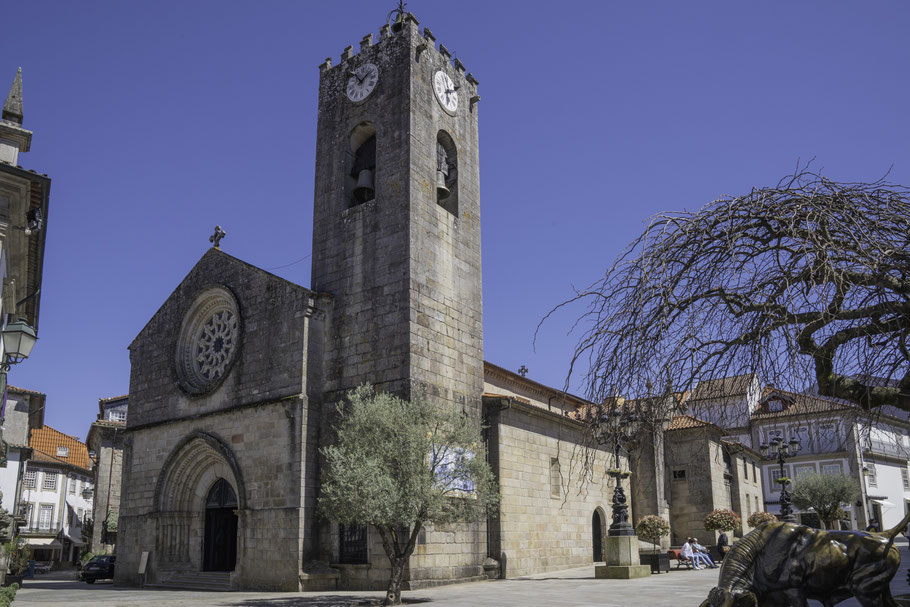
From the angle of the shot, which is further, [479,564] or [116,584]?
[116,584]

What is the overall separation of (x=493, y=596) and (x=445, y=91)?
51.9ft

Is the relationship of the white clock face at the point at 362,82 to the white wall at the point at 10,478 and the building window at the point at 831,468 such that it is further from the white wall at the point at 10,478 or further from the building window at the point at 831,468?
the building window at the point at 831,468

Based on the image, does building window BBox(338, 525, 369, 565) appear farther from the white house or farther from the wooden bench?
the white house

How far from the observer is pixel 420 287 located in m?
21.2

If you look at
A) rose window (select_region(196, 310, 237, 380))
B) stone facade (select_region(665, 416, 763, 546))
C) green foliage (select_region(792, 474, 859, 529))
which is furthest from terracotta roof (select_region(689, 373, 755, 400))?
green foliage (select_region(792, 474, 859, 529))

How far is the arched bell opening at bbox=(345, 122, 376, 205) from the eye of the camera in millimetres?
23453

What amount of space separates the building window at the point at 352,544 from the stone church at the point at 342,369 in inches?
1.5

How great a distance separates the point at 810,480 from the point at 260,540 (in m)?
Answer: 33.3

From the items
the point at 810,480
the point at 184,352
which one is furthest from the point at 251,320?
the point at 810,480

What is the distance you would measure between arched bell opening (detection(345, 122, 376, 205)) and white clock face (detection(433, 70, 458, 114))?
2.36 metres

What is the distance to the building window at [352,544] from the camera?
774 inches

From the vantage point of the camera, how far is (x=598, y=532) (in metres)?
29.4

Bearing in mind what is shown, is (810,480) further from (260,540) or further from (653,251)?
(653,251)

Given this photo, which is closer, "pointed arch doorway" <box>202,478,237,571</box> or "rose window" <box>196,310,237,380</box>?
"pointed arch doorway" <box>202,478,237,571</box>
